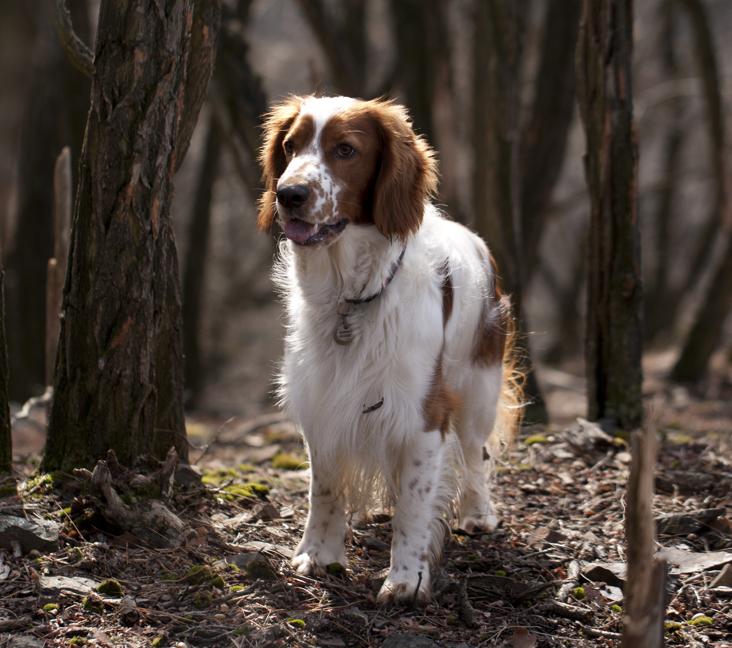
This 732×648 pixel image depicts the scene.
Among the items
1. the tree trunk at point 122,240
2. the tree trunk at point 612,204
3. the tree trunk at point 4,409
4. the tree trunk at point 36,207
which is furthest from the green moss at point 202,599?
the tree trunk at point 36,207

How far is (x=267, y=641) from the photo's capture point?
12.0 ft

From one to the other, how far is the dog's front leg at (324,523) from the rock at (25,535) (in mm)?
1009

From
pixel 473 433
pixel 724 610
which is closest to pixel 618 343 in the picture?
pixel 473 433

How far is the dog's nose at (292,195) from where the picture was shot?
12.9ft

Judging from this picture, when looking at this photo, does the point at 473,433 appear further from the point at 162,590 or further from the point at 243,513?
the point at 162,590

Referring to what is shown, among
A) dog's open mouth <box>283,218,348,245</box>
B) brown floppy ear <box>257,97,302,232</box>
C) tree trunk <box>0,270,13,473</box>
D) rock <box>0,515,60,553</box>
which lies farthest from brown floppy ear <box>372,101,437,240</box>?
rock <box>0,515,60,553</box>

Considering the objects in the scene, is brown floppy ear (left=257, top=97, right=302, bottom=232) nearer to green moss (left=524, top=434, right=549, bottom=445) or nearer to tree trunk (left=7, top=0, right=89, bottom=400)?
green moss (left=524, top=434, right=549, bottom=445)

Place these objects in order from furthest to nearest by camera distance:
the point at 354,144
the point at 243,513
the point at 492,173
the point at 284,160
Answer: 1. the point at 492,173
2. the point at 243,513
3. the point at 284,160
4. the point at 354,144

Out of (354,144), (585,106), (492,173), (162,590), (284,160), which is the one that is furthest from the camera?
(492,173)

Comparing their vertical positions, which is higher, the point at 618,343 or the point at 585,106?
the point at 585,106

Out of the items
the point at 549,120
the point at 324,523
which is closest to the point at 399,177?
the point at 324,523

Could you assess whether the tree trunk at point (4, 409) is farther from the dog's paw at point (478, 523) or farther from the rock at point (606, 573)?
the rock at point (606, 573)

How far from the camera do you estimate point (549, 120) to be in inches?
399

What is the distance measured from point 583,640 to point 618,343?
252 cm
